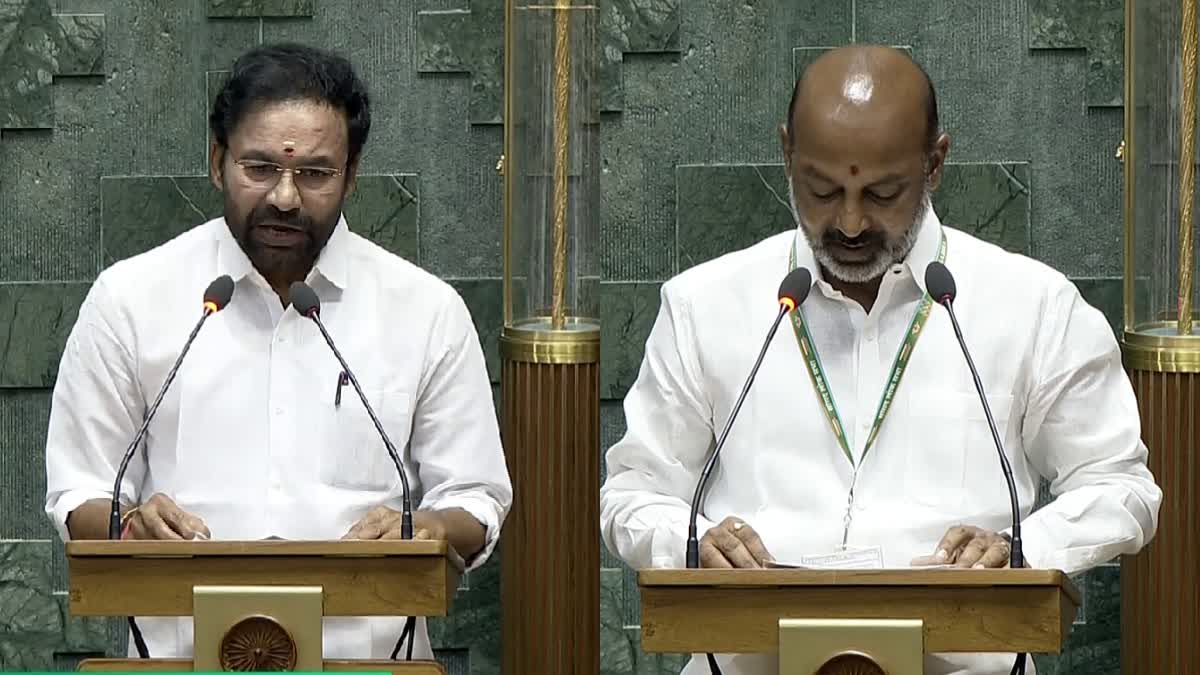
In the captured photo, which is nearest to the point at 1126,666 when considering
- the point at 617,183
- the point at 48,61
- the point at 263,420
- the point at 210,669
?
the point at 617,183

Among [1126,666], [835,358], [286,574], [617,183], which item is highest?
[617,183]

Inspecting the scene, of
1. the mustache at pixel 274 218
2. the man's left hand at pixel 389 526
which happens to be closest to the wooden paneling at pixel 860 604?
the man's left hand at pixel 389 526

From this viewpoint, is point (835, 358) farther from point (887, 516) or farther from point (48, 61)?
point (48, 61)

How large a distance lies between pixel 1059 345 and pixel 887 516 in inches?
18.7

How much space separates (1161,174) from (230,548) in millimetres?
2527

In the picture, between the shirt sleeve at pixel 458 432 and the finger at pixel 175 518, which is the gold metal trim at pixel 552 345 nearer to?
the shirt sleeve at pixel 458 432

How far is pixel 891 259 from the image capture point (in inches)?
170

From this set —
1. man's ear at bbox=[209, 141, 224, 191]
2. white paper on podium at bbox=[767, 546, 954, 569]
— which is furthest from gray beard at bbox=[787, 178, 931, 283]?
man's ear at bbox=[209, 141, 224, 191]

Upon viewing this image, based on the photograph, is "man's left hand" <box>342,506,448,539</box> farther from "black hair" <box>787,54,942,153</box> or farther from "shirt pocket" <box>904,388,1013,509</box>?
"black hair" <box>787,54,942,153</box>

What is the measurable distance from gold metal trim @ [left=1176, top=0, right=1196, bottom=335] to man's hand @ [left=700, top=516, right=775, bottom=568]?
5.90 ft

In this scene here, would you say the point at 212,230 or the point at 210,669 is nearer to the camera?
the point at 210,669

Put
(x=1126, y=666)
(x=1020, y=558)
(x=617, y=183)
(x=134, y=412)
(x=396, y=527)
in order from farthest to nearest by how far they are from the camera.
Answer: (x=617, y=183) → (x=1126, y=666) → (x=134, y=412) → (x=396, y=527) → (x=1020, y=558)

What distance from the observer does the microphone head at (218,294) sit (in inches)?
161

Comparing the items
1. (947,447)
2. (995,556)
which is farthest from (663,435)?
(995,556)
